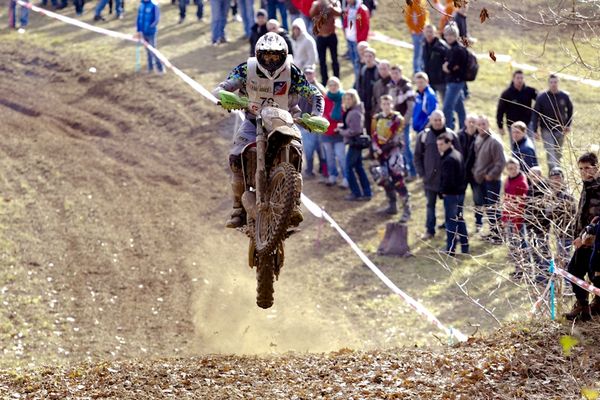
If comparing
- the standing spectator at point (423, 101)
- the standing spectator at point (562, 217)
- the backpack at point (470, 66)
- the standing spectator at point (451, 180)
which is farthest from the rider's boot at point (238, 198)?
the backpack at point (470, 66)

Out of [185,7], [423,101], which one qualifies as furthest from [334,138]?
[185,7]

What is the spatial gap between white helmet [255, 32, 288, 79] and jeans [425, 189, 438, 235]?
19.7 feet

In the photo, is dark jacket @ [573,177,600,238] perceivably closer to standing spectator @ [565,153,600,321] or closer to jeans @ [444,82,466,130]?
standing spectator @ [565,153,600,321]

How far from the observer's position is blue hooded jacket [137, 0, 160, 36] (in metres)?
23.7

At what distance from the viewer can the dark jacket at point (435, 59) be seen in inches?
764

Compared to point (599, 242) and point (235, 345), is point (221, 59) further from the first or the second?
point (599, 242)

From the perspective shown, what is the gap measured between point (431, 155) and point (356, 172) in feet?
8.22

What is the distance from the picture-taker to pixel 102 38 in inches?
1078

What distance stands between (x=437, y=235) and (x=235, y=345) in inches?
164

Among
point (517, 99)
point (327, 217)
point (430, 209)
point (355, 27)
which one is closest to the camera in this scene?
point (430, 209)

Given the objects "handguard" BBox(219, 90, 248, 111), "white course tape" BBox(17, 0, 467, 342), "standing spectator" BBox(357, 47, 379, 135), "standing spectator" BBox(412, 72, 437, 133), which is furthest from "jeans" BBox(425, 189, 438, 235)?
"handguard" BBox(219, 90, 248, 111)

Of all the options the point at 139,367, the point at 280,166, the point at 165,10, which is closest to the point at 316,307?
the point at 139,367

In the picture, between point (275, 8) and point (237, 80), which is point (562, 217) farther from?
point (275, 8)

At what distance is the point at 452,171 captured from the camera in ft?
54.3
